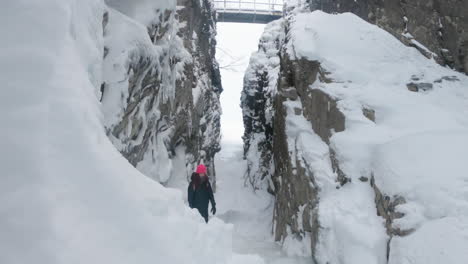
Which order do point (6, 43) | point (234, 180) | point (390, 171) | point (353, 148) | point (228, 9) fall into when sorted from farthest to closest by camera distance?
point (228, 9), point (234, 180), point (353, 148), point (390, 171), point (6, 43)

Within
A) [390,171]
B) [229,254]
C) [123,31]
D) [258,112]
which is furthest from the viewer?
[258,112]

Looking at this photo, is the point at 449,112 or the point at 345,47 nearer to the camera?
the point at 449,112

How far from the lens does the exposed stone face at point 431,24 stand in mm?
8312

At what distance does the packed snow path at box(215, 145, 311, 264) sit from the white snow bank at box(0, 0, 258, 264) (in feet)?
18.9

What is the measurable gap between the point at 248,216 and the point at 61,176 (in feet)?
44.1

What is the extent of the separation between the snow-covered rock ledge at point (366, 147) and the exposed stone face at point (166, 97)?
11.4ft

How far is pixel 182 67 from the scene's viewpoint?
43.6 ft

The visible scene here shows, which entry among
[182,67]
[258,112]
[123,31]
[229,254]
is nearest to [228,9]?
[258,112]

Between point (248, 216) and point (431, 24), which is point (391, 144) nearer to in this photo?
point (431, 24)

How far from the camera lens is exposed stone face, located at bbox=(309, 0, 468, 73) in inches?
327

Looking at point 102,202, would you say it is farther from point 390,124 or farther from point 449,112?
point 449,112

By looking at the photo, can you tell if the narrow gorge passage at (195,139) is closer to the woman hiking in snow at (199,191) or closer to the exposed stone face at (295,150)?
the exposed stone face at (295,150)

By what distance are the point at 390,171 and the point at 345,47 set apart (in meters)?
4.39

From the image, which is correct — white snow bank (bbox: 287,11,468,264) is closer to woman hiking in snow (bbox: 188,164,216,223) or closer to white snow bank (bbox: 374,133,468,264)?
white snow bank (bbox: 374,133,468,264)
